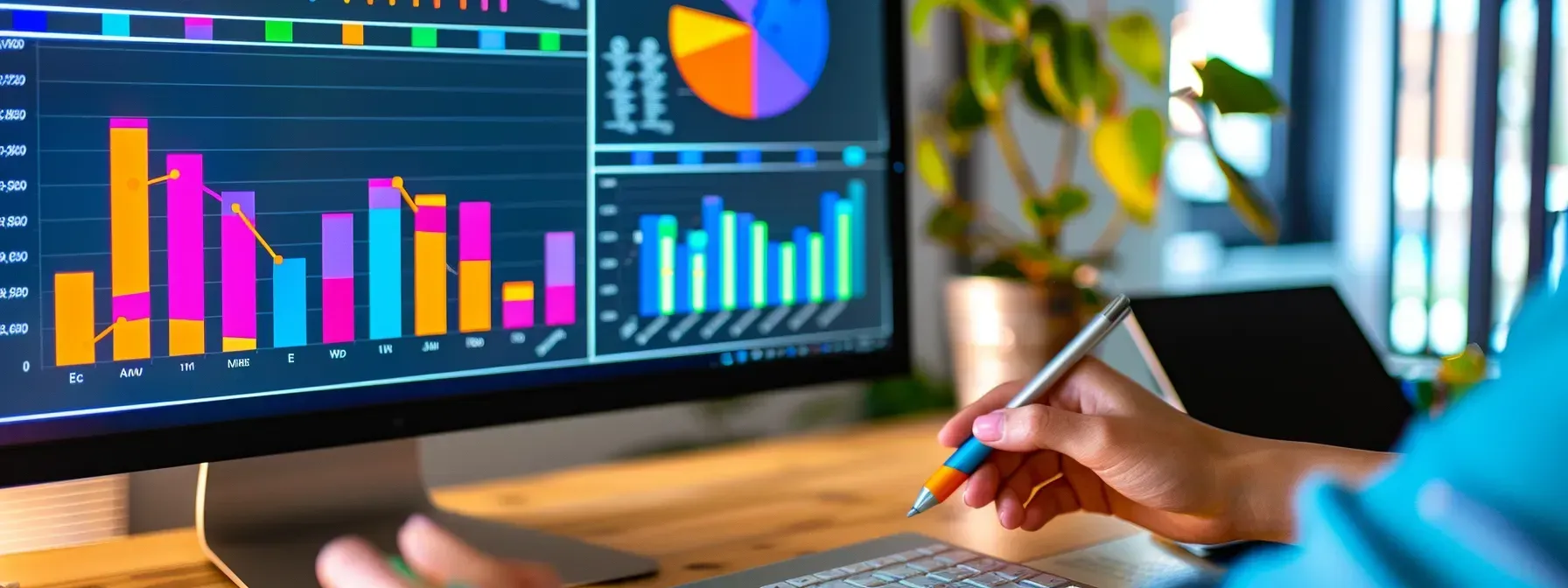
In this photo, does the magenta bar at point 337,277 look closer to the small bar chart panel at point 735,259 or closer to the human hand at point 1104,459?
the small bar chart panel at point 735,259

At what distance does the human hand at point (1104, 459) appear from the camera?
69 centimetres

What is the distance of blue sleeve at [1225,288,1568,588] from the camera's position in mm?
330

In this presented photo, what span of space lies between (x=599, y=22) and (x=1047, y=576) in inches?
16.8

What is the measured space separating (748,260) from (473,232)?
20 cm

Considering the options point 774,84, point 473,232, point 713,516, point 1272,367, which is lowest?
point 713,516

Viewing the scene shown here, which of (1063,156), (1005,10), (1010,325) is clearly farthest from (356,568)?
(1063,156)

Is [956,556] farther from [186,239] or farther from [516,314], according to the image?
[186,239]

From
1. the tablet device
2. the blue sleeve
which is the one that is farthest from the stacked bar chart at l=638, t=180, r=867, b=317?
the blue sleeve

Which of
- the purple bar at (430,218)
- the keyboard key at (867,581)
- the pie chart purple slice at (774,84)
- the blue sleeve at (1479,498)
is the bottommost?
the keyboard key at (867,581)

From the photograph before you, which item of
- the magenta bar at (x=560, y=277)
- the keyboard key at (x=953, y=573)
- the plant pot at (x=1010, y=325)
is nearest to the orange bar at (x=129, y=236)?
the magenta bar at (x=560, y=277)

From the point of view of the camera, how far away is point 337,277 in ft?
2.31

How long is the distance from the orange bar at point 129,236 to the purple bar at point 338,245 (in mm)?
88

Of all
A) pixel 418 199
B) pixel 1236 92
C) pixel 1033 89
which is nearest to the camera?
pixel 418 199

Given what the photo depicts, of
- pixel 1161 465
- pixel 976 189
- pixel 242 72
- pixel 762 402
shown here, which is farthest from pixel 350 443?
pixel 976 189
